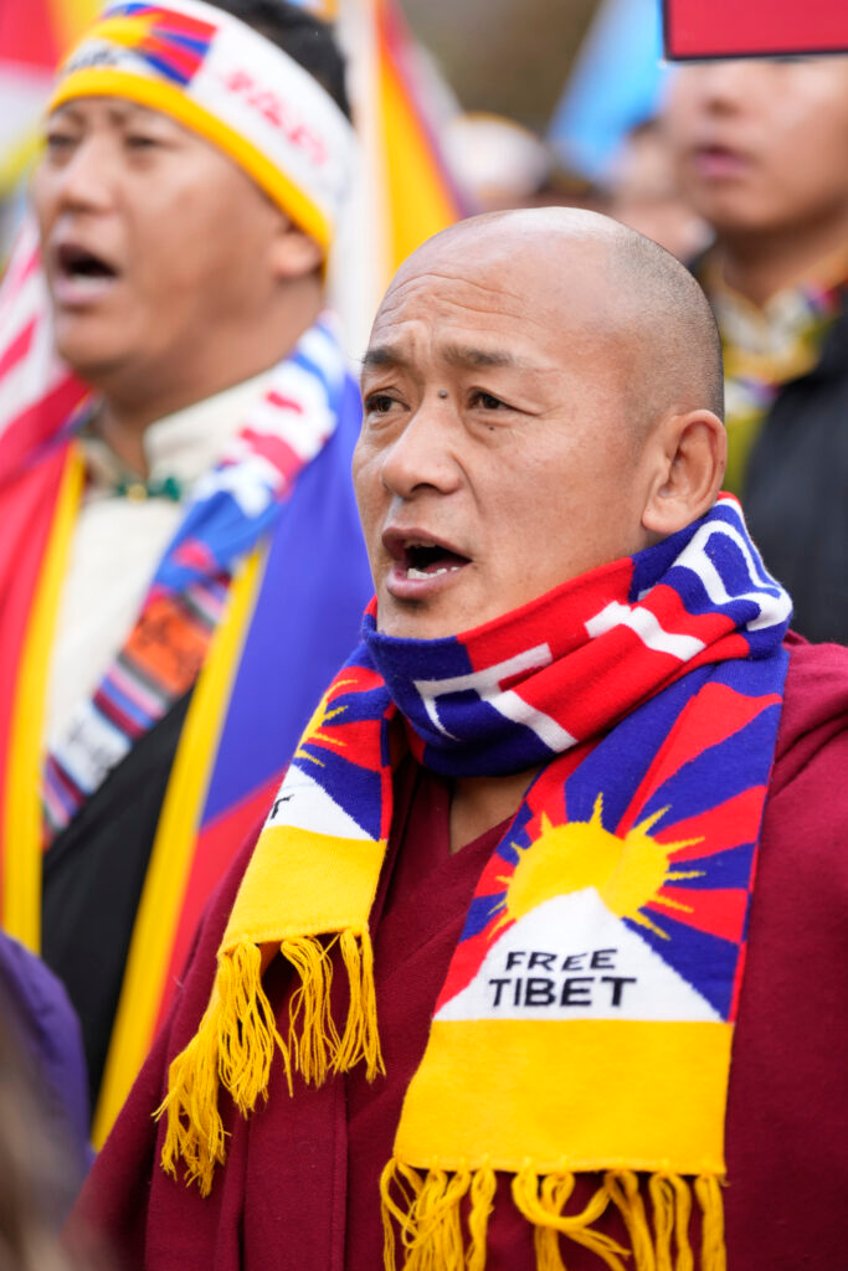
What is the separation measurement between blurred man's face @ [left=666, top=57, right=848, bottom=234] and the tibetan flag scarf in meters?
2.11

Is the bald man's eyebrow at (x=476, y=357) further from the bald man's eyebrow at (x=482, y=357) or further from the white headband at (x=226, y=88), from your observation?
the white headband at (x=226, y=88)

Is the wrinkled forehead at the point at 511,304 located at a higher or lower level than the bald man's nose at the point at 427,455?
higher

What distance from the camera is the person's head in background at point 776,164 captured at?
474 centimetres

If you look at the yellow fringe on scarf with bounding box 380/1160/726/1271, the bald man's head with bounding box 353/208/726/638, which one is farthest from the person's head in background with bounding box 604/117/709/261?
the yellow fringe on scarf with bounding box 380/1160/726/1271

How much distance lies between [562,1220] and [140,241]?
2.48 metres

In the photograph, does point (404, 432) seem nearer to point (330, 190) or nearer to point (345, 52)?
point (330, 190)

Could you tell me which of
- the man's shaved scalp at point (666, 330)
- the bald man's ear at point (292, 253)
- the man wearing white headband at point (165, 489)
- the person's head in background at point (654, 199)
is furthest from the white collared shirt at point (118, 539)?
the person's head in background at point (654, 199)

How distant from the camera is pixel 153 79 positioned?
4.25m

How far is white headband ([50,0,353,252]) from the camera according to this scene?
4250 mm

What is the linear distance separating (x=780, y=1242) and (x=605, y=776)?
0.57 m

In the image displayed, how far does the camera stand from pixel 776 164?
4.75m

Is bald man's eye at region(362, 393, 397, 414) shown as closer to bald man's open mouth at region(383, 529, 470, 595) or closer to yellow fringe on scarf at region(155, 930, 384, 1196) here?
bald man's open mouth at region(383, 529, 470, 595)

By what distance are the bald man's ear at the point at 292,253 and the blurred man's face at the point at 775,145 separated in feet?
3.28

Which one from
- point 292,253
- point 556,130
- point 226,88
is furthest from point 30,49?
point 556,130
